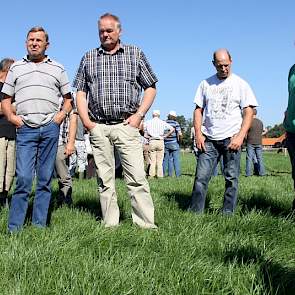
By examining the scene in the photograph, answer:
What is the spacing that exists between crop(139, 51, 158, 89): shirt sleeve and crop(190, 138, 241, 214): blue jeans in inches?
49.8

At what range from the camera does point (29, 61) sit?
15.6ft

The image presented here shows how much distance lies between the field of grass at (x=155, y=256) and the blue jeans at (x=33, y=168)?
19 centimetres

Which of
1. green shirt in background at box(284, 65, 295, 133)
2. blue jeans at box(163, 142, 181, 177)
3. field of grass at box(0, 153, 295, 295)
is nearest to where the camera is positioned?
field of grass at box(0, 153, 295, 295)

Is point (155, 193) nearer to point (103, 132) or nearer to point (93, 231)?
point (103, 132)

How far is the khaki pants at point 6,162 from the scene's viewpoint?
232 inches

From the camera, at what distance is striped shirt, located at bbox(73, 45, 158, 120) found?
482 cm

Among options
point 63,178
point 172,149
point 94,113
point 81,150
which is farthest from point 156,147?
point 94,113

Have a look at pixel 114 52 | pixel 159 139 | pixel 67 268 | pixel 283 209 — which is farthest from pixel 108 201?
pixel 159 139

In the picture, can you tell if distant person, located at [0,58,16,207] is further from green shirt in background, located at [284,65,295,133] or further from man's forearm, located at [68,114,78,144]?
green shirt in background, located at [284,65,295,133]

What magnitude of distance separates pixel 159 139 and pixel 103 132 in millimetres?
8796

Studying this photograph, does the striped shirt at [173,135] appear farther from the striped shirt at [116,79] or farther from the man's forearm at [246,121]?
the striped shirt at [116,79]

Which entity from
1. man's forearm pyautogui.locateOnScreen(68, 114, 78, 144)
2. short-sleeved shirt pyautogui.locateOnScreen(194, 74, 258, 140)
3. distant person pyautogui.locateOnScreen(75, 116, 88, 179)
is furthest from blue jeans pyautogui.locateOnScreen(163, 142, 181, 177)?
man's forearm pyautogui.locateOnScreen(68, 114, 78, 144)

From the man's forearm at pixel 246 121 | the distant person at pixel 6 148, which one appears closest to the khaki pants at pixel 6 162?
the distant person at pixel 6 148

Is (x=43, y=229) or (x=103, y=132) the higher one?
(x=103, y=132)
